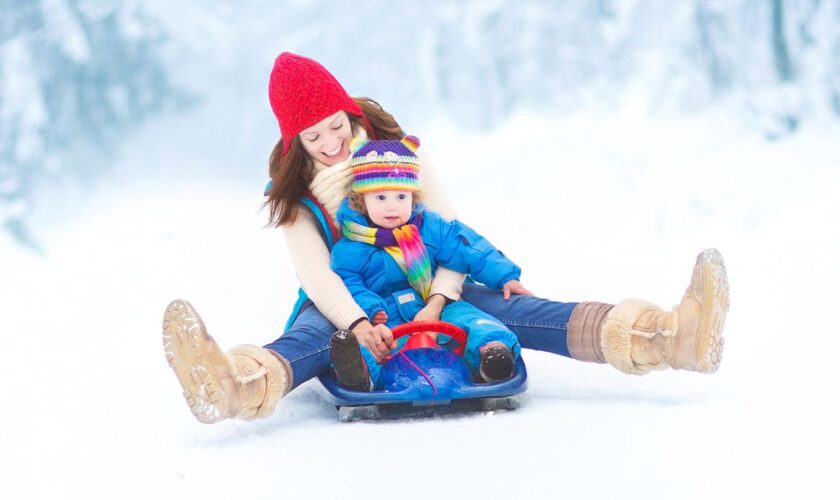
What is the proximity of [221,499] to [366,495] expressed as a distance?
0.20m

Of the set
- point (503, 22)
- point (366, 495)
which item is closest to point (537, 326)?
point (366, 495)

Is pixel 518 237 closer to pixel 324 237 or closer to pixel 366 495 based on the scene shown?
pixel 324 237

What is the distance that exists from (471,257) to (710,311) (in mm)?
521

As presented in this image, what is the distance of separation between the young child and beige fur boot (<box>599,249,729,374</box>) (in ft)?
0.86

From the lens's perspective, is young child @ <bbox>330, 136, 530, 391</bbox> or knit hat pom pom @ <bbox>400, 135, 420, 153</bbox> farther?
knit hat pom pom @ <bbox>400, 135, 420, 153</bbox>

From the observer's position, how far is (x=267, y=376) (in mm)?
1667

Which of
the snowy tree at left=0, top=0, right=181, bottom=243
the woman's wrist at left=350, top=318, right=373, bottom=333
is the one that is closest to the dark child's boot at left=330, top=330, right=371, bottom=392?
the woman's wrist at left=350, top=318, right=373, bottom=333

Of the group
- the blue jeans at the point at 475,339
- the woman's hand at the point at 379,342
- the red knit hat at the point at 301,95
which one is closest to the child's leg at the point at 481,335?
the blue jeans at the point at 475,339

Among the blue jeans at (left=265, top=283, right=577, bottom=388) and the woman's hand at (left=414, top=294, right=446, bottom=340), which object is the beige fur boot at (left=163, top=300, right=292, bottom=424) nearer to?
the blue jeans at (left=265, top=283, right=577, bottom=388)

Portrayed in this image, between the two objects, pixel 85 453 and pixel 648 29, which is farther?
pixel 648 29

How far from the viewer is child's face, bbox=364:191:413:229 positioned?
6.44ft

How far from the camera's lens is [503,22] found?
3.84 metres

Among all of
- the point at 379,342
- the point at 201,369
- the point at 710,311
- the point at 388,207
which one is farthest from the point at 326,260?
A: the point at 710,311

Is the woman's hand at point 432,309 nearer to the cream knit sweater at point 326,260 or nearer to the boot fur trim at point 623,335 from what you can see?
the cream knit sweater at point 326,260
